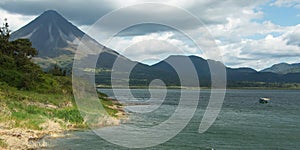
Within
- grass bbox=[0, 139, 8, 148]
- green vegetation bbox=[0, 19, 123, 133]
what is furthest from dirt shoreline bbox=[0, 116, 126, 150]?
green vegetation bbox=[0, 19, 123, 133]

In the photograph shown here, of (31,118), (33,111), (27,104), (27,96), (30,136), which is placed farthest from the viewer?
(27,96)

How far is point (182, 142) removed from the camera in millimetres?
36656

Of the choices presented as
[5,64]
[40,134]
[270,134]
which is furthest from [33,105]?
[270,134]

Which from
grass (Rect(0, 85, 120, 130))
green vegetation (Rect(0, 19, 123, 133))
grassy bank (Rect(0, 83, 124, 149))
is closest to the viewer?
grassy bank (Rect(0, 83, 124, 149))

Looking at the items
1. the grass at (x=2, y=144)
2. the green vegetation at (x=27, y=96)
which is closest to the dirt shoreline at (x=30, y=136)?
the grass at (x=2, y=144)

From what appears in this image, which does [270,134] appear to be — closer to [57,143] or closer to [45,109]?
[57,143]

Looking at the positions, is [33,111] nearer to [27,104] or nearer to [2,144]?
[27,104]

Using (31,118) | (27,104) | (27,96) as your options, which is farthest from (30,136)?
(27,96)

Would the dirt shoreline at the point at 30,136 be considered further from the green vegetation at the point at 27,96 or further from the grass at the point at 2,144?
the green vegetation at the point at 27,96

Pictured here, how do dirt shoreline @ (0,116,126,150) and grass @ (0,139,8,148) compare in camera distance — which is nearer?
grass @ (0,139,8,148)

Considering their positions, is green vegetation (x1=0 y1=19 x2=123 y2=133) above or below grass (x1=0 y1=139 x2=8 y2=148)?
above

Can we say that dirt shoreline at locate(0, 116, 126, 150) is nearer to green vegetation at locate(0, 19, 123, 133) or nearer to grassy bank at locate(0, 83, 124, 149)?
grassy bank at locate(0, 83, 124, 149)

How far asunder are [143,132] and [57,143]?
1402 cm

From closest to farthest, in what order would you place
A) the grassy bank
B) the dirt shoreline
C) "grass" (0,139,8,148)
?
"grass" (0,139,8,148) → the dirt shoreline → the grassy bank
